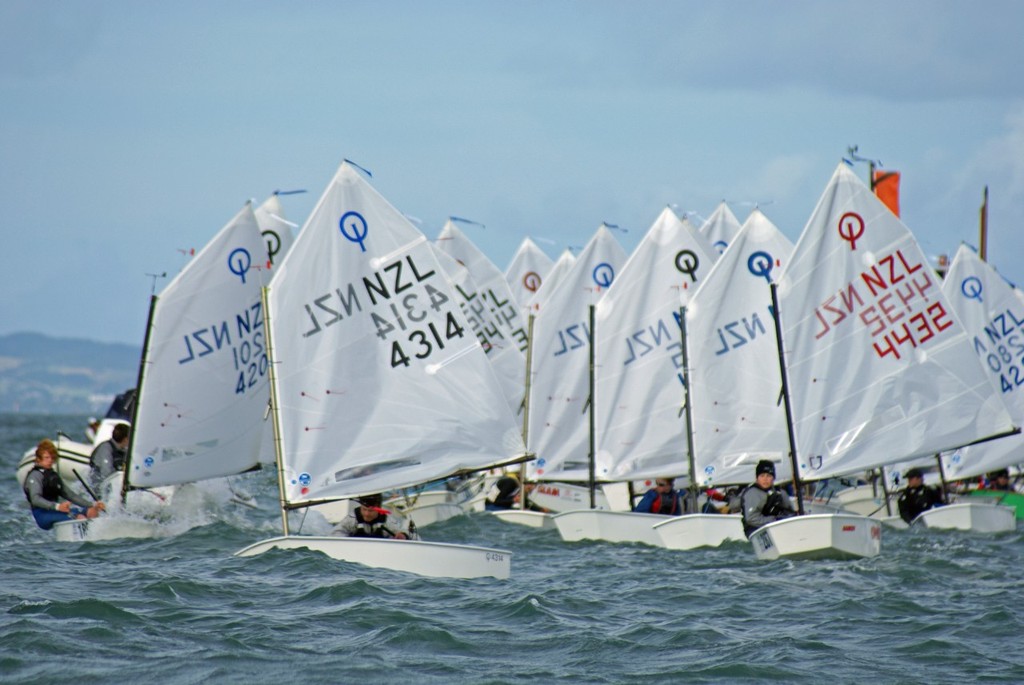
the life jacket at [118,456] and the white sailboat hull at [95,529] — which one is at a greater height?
Result: the life jacket at [118,456]

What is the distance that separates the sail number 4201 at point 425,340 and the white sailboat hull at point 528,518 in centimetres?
674

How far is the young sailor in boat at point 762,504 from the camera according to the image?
19.4 meters

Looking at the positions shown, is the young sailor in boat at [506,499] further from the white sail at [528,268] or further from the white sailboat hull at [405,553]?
the white sail at [528,268]

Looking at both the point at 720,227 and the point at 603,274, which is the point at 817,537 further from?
the point at 720,227

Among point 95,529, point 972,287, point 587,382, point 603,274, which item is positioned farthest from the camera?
point 603,274

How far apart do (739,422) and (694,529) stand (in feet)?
10.7

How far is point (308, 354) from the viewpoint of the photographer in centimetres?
1755

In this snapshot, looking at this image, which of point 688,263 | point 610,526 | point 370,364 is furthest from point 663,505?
point 370,364

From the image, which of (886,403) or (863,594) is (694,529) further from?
(863,594)

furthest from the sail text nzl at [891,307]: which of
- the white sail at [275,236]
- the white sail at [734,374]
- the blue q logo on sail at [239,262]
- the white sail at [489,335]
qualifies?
the white sail at [275,236]

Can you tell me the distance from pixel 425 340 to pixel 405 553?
317 centimetres

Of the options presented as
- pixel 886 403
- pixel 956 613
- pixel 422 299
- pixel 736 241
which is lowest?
pixel 956 613

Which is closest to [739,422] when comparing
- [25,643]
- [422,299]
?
[422,299]

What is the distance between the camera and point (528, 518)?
24.6 metres
